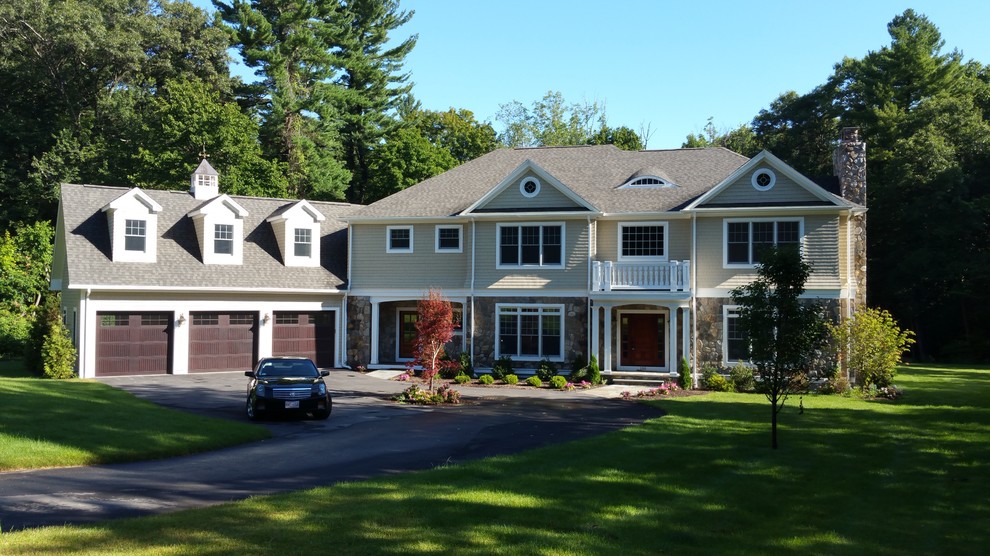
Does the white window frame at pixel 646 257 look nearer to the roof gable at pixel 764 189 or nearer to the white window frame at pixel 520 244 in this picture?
the roof gable at pixel 764 189

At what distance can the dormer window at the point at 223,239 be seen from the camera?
30719 millimetres

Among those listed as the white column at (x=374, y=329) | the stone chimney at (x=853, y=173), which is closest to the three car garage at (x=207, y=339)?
the white column at (x=374, y=329)

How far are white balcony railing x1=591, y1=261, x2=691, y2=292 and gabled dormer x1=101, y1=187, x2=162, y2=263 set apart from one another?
52.8 ft

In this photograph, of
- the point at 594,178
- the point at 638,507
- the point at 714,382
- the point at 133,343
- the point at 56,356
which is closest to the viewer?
the point at 638,507

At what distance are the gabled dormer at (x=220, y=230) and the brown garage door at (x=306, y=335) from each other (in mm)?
2914

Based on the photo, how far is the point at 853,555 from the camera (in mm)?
8898

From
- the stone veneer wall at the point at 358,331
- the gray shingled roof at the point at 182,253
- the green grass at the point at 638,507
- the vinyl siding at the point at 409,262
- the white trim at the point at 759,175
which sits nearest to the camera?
the green grass at the point at 638,507

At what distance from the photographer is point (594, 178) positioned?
3278 centimetres

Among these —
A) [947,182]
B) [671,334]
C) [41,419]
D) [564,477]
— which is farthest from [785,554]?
[947,182]

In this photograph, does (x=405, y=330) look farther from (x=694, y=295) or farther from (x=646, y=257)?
(x=694, y=295)

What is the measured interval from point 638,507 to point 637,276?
18768 mm

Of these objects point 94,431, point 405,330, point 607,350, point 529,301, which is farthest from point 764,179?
point 94,431

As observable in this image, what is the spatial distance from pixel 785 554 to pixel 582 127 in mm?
56479

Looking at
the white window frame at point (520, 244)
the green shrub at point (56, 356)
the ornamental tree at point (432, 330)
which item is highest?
the white window frame at point (520, 244)
